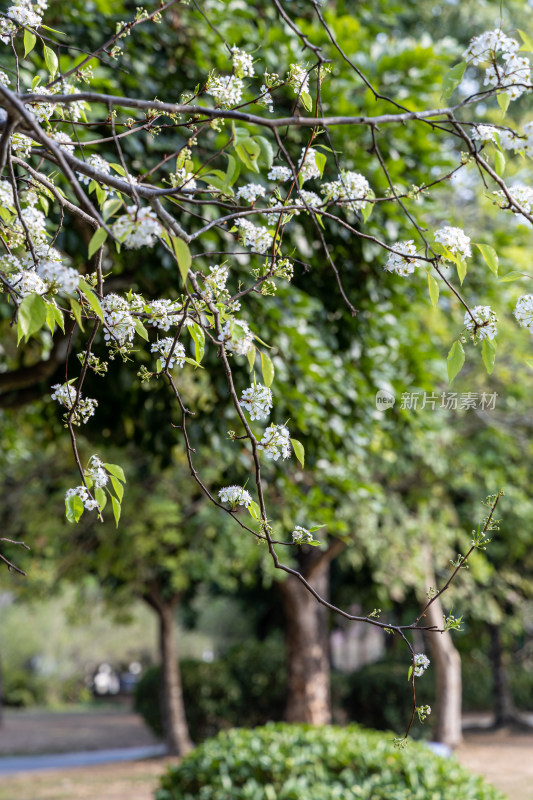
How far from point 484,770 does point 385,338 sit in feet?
26.4

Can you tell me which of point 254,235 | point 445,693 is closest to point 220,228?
point 254,235

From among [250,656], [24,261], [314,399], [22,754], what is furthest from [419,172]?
[22,754]

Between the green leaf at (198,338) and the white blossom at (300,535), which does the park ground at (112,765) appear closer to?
the white blossom at (300,535)

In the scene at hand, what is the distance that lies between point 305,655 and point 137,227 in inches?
373

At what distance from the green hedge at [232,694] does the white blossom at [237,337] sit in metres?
12.3

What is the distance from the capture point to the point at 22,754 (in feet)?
45.0

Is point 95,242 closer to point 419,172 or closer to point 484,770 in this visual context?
point 419,172

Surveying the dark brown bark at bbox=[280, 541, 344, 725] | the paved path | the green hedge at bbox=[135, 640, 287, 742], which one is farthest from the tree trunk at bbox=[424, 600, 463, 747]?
the paved path

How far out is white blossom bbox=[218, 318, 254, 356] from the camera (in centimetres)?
119

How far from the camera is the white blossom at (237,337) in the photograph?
119 centimetres

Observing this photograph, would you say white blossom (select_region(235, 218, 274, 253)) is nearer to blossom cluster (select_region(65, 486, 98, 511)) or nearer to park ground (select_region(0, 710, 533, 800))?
blossom cluster (select_region(65, 486, 98, 511))

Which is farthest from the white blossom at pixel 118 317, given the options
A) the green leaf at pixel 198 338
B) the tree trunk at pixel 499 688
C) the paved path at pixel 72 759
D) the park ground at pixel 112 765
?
the tree trunk at pixel 499 688

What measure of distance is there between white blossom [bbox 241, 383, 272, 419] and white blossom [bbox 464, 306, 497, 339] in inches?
15.1

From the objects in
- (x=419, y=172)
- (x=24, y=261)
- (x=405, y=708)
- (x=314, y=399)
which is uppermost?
(x=419, y=172)
